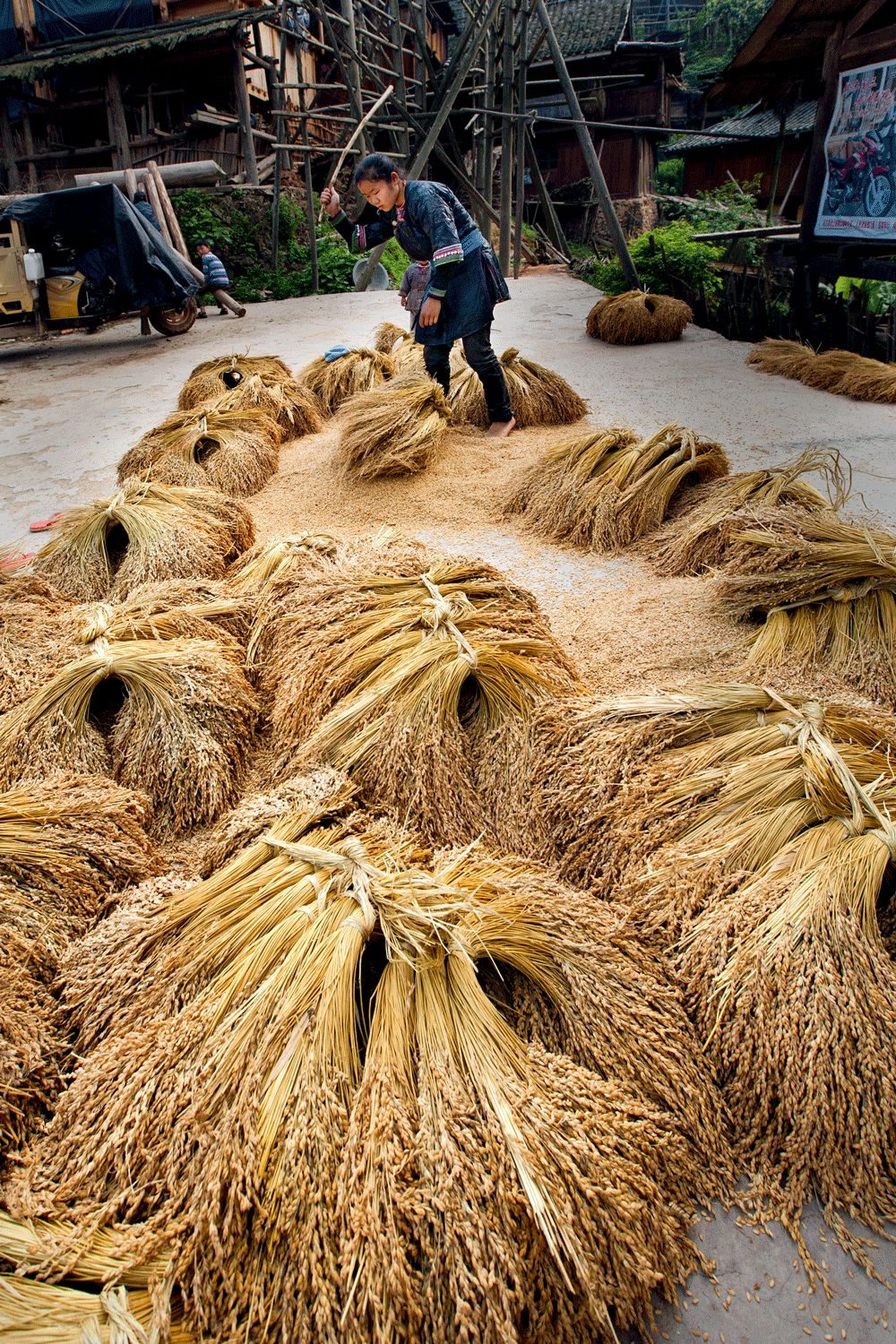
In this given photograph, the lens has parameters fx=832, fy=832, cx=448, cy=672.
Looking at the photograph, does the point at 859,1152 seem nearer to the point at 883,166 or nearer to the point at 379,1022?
the point at 379,1022

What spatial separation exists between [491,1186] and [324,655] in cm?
146

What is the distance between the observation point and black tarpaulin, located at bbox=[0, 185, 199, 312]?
9164 mm

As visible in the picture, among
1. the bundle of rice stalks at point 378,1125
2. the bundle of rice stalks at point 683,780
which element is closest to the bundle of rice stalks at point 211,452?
the bundle of rice stalks at point 683,780

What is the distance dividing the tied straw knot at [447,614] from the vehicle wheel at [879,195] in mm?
6695

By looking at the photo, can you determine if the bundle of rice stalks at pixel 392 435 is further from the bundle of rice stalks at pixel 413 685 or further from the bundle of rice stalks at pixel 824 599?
the bundle of rice stalks at pixel 824 599

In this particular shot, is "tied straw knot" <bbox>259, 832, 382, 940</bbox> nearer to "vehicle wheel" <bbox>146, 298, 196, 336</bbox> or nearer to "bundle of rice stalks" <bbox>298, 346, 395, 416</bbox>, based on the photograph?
"bundle of rice stalks" <bbox>298, 346, 395, 416</bbox>

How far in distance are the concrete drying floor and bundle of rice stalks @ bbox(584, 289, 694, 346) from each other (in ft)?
0.59

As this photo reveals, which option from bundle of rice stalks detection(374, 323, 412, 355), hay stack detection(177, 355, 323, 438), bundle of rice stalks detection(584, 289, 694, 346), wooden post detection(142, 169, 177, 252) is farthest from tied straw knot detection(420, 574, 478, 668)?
wooden post detection(142, 169, 177, 252)

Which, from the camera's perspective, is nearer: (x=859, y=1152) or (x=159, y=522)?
(x=859, y=1152)

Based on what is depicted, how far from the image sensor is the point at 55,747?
219 centimetres

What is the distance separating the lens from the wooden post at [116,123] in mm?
15539

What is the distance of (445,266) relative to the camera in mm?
4711

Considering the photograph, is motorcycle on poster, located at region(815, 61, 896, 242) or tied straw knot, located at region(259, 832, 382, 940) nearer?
tied straw knot, located at region(259, 832, 382, 940)

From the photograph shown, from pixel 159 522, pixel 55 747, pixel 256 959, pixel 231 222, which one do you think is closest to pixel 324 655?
pixel 55 747
